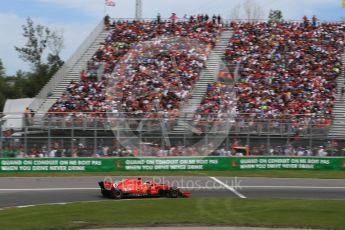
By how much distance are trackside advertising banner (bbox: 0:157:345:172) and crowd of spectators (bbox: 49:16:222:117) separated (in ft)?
7.69

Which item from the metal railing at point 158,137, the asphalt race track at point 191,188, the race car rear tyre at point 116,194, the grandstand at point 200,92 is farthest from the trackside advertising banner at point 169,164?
the race car rear tyre at point 116,194

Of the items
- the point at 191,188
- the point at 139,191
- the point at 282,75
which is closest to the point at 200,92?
the point at 191,188

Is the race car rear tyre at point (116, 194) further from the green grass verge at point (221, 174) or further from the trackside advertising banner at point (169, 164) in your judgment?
the trackside advertising banner at point (169, 164)

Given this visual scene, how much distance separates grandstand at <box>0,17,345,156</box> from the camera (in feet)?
85.5

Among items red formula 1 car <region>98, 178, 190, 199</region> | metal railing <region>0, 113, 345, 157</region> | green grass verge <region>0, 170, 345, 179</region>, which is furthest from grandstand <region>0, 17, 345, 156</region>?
red formula 1 car <region>98, 178, 190, 199</region>

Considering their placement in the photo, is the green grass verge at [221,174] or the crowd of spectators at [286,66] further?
the crowd of spectators at [286,66]

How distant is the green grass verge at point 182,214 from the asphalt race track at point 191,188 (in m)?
1.93

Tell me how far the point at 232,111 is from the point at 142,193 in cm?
1047

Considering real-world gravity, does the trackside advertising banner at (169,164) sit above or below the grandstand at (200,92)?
below

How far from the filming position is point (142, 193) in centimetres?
1969

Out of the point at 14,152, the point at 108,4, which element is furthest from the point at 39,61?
the point at 14,152

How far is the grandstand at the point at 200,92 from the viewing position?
2605 centimetres

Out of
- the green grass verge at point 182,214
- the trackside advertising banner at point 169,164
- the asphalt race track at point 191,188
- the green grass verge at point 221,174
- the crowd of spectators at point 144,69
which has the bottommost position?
the green grass verge at point 182,214

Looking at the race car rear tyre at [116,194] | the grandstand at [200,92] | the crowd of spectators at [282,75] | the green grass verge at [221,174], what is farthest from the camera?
the crowd of spectators at [282,75]
